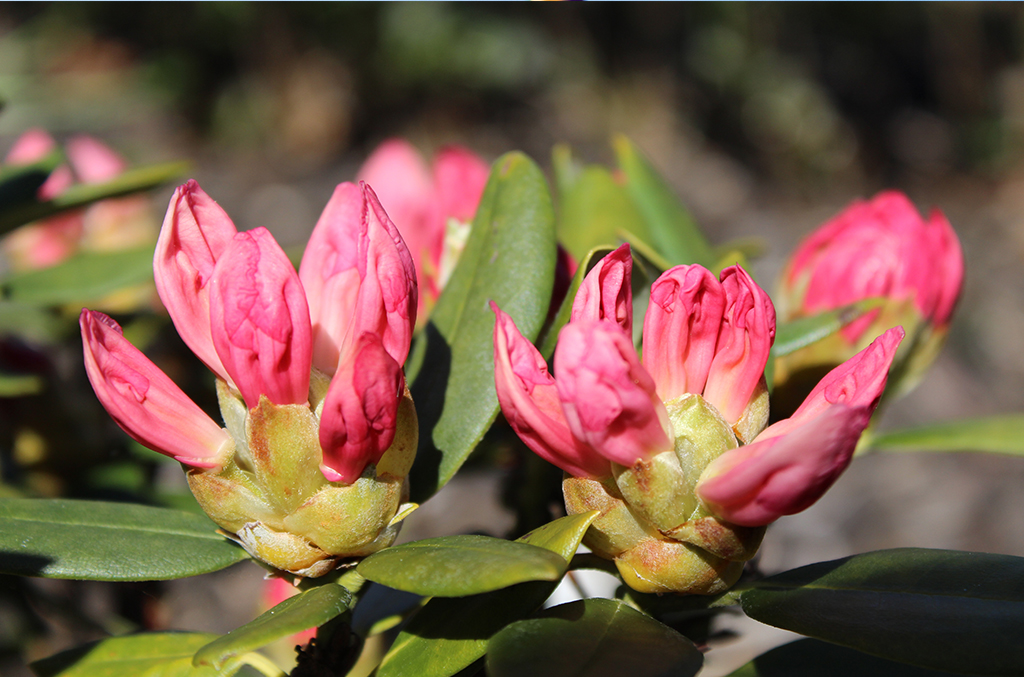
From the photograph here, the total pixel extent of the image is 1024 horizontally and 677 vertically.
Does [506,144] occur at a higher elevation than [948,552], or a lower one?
higher

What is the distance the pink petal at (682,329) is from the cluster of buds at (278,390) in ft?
0.56

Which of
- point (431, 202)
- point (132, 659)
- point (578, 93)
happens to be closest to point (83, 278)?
point (431, 202)

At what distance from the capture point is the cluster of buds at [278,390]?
1.75 feet

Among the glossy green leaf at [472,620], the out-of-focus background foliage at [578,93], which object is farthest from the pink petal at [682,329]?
the out-of-focus background foliage at [578,93]

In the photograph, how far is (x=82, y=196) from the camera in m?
1.02

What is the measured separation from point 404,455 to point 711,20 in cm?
672

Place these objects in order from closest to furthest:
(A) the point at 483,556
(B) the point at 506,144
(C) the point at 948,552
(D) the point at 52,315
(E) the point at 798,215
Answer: (A) the point at 483,556 → (C) the point at 948,552 → (D) the point at 52,315 → (E) the point at 798,215 → (B) the point at 506,144

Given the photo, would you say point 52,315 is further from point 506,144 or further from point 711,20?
point 711,20

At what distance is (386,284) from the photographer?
554 millimetres

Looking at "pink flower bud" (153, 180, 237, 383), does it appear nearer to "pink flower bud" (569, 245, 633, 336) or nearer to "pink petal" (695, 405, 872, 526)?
"pink flower bud" (569, 245, 633, 336)

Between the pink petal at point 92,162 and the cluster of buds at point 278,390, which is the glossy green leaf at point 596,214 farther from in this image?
the pink petal at point 92,162

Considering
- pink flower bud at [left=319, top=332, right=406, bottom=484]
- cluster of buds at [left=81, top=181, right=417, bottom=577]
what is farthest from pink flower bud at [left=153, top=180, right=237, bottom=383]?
pink flower bud at [left=319, top=332, right=406, bottom=484]

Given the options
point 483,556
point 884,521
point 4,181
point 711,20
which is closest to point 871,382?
point 483,556

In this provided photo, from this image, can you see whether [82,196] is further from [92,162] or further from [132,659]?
[132,659]
